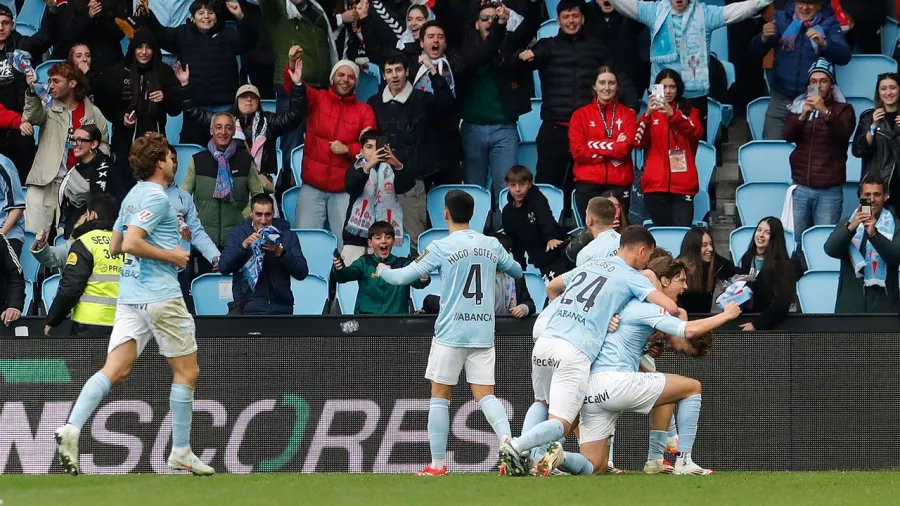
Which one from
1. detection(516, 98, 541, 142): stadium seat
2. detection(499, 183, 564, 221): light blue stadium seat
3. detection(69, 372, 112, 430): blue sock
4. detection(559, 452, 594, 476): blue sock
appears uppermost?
detection(516, 98, 541, 142): stadium seat

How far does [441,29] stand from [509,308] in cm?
369

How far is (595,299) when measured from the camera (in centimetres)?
852

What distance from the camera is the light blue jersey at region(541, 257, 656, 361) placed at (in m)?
8.48

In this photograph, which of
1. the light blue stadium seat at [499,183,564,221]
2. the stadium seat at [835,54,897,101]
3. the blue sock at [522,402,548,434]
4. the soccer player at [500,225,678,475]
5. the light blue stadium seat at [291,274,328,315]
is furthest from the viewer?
the stadium seat at [835,54,897,101]

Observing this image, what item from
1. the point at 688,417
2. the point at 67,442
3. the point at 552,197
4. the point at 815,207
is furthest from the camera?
the point at 552,197

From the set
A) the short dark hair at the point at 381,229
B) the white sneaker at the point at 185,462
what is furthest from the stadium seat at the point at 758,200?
the white sneaker at the point at 185,462

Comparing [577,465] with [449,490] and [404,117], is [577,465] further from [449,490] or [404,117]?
[404,117]

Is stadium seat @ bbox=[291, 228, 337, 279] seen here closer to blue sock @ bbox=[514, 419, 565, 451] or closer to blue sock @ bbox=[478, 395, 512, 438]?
blue sock @ bbox=[478, 395, 512, 438]

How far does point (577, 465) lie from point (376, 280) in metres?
3.45

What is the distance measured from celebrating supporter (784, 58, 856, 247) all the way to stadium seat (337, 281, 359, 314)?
13.4ft

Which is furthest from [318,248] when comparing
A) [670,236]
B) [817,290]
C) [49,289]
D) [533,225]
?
[817,290]

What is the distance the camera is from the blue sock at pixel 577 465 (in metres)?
8.57

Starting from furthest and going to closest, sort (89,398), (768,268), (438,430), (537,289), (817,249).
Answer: (817,249) < (537,289) < (768,268) < (438,430) < (89,398)

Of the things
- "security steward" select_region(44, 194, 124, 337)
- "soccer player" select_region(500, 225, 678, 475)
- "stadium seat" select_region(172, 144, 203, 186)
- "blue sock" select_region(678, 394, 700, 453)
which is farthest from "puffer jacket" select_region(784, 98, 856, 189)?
"security steward" select_region(44, 194, 124, 337)
